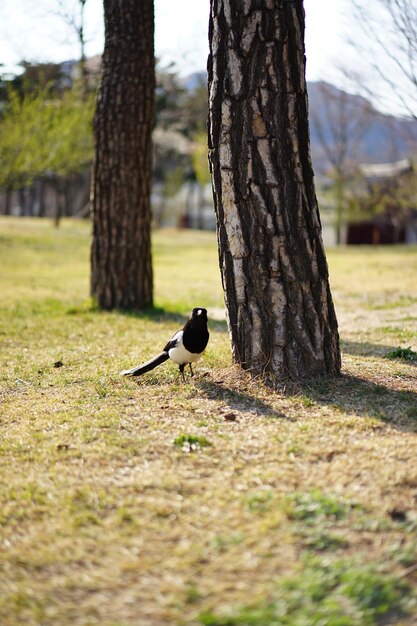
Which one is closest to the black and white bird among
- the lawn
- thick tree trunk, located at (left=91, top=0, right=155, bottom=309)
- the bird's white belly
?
the bird's white belly

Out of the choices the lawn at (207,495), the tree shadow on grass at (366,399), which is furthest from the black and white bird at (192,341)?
the tree shadow on grass at (366,399)

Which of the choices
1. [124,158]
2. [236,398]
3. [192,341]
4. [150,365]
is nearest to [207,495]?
[236,398]

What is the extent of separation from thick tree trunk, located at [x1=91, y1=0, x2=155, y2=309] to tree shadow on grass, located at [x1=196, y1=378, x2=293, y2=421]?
432cm

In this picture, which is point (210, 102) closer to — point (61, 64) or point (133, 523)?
point (133, 523)

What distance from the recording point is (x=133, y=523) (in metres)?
3.21

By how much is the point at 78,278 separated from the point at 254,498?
12.7 metres

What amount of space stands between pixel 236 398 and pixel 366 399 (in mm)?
897

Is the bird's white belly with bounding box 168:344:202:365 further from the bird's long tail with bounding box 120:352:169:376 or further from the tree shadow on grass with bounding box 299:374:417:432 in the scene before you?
the tree shadow on grass with bounding box 299:374:417:432

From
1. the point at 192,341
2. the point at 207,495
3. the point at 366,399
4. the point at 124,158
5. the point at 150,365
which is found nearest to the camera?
the point at 207,495

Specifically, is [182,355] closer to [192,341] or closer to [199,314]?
[192,341]

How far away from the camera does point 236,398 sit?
4887 mm

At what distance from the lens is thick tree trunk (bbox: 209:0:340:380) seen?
15.7ft

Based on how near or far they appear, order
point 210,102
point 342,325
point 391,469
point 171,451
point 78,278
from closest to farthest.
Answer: point 391,469, point 171,451, point 210,102, point 342,325, point 78,278

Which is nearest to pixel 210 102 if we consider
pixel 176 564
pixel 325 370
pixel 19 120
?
pixel 325 370
